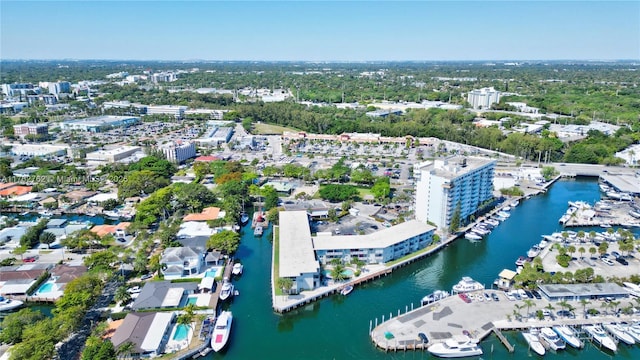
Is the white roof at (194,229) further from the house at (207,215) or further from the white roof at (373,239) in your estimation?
the white roof at (373,239)

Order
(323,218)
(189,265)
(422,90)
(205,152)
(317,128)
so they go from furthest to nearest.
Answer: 1. (422,90)
2. (317,128)
3. (205,152)
4. (323,218)
5. (189,265)

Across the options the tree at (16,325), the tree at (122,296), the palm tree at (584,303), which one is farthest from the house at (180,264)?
the palm tree at (584,303)

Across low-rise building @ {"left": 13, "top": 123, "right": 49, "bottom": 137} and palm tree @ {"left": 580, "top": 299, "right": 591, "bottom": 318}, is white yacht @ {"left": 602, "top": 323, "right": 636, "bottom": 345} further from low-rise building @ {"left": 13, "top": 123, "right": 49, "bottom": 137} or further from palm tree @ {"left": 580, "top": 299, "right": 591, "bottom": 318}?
low-rise building @ {"left": 13, "top": 123, "right": 49, "bottom": 137}

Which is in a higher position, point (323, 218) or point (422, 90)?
point (422, 90)

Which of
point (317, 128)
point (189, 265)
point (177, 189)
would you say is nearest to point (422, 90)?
point (317, 128)

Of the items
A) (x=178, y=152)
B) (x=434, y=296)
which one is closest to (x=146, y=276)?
(x=434, y=296)

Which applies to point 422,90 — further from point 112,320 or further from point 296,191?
point 112,320

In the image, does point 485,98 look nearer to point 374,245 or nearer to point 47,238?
point 374,245
